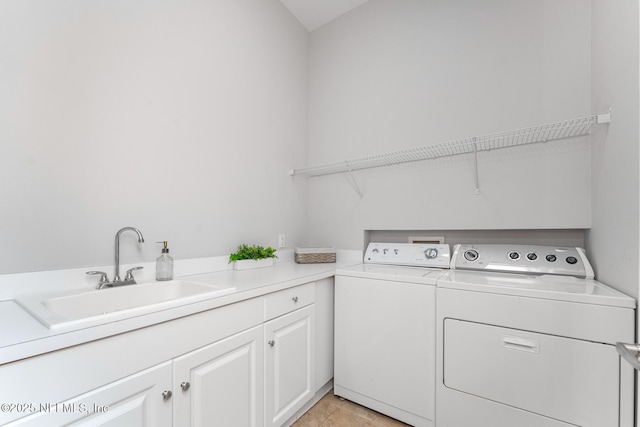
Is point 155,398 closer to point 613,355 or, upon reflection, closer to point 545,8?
point 613,355

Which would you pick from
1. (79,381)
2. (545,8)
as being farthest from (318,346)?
(545,8)

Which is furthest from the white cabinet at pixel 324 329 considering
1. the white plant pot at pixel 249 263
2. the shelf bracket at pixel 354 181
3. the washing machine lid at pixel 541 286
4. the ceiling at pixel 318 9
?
the ceiling at pixel 318 9

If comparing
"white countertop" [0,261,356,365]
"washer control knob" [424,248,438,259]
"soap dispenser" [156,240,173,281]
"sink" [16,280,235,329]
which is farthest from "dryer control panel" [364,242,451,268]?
"soap dispenser" [156,240,173,281]

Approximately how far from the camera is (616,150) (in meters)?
1.23

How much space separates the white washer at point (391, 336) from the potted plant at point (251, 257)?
554 mm

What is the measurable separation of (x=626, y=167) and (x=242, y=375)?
6.00ft

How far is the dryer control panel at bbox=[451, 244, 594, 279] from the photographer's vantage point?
1.52 m

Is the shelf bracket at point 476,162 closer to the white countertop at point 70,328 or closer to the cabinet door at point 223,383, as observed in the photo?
the white countertop at point 70,328

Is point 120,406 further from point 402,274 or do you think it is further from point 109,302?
point 402,274

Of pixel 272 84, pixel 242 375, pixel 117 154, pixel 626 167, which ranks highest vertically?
pixel 272 84

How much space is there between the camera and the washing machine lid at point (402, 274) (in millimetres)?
1573

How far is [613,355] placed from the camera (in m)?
1.10

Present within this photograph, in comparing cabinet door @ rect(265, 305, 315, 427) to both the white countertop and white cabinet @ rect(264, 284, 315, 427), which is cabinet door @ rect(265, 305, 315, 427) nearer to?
white cabinet @ rect(264, 284, 315, 427)

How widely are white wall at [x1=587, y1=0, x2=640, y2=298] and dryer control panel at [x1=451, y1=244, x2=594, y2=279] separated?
0.07 meters
